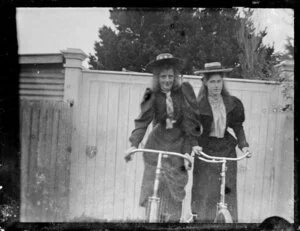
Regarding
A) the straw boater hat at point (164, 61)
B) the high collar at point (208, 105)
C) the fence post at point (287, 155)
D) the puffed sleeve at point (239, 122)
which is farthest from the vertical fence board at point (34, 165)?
the fence post at point (287, 155)

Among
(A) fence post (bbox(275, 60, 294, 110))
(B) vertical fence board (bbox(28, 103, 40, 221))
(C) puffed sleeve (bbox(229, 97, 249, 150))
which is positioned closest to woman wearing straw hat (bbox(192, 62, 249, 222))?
(C) puffed sleeve (bbox(229, 97, 249, 150))

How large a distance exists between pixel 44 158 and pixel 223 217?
1.38 metres

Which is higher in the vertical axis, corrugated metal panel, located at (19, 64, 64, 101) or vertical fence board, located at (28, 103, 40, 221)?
corrugated metal panel, located at (19, 64, 64, 101)

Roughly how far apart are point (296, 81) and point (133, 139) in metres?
1.28

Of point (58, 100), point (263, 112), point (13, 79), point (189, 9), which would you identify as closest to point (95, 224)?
point (58, 100)

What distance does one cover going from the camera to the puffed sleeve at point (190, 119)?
313cm

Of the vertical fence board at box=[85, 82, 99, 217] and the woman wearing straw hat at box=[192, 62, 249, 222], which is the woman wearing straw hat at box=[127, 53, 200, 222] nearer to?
the woman wearing straw hat at box=[192, 62, 249, 222]

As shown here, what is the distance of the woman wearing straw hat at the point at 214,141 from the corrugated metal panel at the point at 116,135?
59 mm

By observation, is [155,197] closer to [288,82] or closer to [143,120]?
[143,120]

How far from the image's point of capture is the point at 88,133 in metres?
3.11

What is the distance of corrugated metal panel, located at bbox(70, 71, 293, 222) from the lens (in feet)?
10.2

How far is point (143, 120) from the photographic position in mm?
3115

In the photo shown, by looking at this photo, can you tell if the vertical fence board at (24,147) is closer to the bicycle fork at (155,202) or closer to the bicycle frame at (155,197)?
the bicycle frame at (155,197)

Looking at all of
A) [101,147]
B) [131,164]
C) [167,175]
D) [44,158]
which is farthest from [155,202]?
[44,158]
